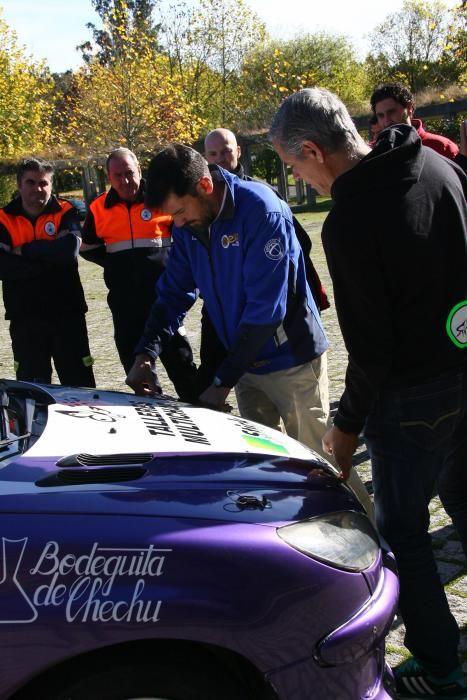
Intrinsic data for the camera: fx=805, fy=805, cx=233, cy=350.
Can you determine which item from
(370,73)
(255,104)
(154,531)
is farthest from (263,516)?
(370,73)

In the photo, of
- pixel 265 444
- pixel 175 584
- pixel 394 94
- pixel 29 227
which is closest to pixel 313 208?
pixel 394 94

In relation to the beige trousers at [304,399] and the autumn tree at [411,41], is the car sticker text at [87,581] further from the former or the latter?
the autumn tree at [411,41]

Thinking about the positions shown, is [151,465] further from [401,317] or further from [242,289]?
[242,289]

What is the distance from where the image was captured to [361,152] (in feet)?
8.79

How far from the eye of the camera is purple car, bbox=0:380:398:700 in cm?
202

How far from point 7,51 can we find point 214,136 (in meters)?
31.5

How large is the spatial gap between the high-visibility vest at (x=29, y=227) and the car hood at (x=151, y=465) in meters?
2.62

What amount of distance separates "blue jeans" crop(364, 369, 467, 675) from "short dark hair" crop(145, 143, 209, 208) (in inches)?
51.5

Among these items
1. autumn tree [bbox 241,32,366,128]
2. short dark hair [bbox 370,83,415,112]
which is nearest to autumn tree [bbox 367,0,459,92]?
autumn tree [bbox 241,32,366,128]

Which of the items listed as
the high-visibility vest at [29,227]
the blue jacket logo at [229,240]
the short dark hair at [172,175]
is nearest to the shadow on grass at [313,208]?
the high-visibility vest at [29,227]

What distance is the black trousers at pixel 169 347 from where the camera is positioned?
5633mm

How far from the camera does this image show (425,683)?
114 inches

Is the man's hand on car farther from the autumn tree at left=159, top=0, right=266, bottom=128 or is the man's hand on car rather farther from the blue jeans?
the autumn tree at left=159, top=0, right=266, bottom=128

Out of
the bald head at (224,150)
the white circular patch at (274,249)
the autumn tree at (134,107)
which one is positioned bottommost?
the white circular patch at (274,249)
